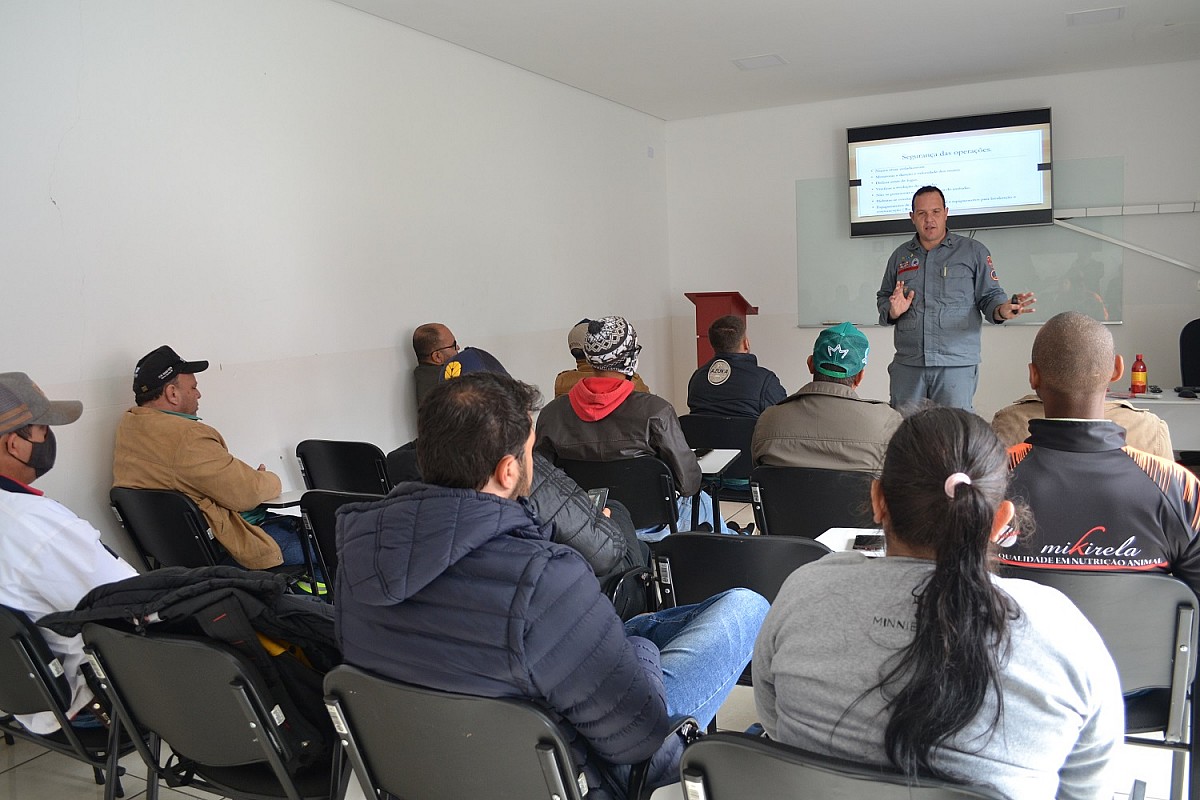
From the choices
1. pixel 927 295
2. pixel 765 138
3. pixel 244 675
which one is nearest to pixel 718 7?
pixel 927 295

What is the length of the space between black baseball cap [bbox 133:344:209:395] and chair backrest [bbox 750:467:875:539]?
220 centimetres

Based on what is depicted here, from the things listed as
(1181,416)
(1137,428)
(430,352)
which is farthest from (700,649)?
(1181,416)

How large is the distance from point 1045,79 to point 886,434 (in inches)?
216

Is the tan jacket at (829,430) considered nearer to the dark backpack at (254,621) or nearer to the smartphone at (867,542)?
the smartphone at (867,542)

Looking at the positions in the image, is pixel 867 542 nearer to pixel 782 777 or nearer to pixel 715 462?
pixel 782 777

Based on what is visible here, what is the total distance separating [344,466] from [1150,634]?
Result: 3.09 m

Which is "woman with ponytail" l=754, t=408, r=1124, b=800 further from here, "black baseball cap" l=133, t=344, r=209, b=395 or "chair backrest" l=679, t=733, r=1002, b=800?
"black baseball cap" l=133, t=344, r=209, b=395

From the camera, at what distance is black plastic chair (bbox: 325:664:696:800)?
1.34m

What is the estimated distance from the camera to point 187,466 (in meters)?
3.25

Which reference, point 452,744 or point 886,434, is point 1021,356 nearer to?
point 886,434

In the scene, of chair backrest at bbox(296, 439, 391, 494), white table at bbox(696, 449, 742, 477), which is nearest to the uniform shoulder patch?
white table at bbox(696, 449, 742, 477)

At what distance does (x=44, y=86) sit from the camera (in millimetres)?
3391

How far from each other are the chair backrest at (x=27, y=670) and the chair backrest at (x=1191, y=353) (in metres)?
6.71

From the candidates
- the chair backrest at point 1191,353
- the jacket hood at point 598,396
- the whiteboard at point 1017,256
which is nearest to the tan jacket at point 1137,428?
the jacket hood at point 598,396
